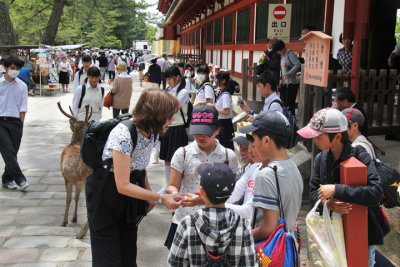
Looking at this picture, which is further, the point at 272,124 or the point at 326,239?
the point at 326,239

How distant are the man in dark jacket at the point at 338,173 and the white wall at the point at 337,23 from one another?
17.0 feet

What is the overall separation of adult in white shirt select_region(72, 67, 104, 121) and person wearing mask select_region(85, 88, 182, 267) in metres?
3.94

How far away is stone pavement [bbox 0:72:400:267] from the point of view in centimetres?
419

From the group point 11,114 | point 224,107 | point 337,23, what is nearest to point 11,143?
point 11,114

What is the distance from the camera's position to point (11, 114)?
6004 millimetres

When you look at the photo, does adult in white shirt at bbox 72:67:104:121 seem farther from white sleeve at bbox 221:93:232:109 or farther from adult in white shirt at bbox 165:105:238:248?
adult in white shirt at bbox 165:105:238:248

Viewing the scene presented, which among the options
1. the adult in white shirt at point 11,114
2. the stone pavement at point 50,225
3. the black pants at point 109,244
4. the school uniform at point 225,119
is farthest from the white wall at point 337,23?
the black pants at point 109,244

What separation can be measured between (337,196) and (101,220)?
5.02ft

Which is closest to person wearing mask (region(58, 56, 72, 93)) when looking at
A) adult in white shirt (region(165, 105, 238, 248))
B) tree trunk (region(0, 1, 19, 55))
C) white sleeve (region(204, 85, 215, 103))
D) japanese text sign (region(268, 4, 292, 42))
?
tree trunk (region(0, 1, 19, 55))

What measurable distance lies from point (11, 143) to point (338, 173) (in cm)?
506

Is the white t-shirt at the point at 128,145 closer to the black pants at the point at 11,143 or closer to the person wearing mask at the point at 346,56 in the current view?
the black pants at the point at 11,143

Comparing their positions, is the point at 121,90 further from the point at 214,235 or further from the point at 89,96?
the point at 214,235

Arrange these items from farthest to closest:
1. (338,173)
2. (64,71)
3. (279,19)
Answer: (64,71) < (279,19) < (338,173)

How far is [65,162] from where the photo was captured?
197 inches
